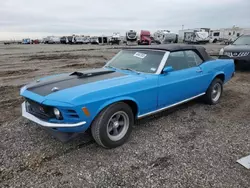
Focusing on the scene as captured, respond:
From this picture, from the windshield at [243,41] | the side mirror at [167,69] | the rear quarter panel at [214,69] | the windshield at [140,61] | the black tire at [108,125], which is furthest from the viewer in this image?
the windshield at [243,41]

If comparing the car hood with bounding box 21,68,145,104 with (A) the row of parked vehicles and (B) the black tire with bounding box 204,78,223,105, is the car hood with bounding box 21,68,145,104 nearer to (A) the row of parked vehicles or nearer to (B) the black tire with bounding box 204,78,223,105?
(B) the black tire with bounding box 204,78,223,105

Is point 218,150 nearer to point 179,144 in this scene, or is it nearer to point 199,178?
Answer: point 179,144

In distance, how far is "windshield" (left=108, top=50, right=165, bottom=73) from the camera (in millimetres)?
3986

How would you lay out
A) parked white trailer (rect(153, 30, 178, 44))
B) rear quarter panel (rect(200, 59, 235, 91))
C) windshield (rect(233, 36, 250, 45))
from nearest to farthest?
rear quarter panel (rect(200, 59, 235, 91)) < windshield (rect(233, 36, 250, 45)) < parked white trailer (rect(153, 30, 178, 44))

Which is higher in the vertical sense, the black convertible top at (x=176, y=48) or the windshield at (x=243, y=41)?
the windshield at (x=243, y=41)

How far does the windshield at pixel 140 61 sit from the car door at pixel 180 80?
222 millimetres

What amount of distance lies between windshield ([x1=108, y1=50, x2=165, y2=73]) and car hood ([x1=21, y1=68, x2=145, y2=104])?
0.34 metres

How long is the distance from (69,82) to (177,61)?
2.21 meters

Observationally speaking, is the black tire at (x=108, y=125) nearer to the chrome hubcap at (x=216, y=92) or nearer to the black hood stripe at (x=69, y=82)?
the black hood stripe at (x=69, y=82)

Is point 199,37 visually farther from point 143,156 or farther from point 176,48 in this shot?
point 143,156

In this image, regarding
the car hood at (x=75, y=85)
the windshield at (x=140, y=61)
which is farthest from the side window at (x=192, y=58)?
the car hood at (x=75, y=85)

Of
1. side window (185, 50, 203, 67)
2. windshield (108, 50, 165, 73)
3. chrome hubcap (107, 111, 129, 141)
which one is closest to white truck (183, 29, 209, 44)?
side window (185, 50, 203, 67)

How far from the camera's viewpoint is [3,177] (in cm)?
262

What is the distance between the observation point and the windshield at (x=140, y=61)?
3986mm
